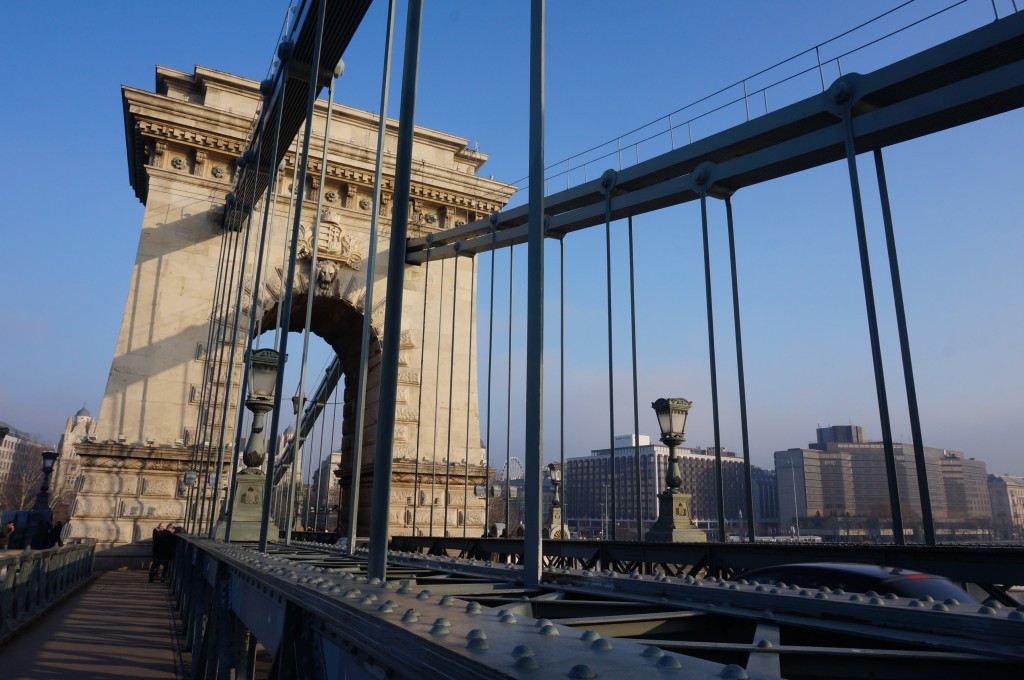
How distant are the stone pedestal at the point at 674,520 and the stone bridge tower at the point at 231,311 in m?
6.56

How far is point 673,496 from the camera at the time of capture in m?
9.16

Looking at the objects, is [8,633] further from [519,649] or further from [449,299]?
[449,299]

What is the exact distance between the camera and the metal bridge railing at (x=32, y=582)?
7.20 m

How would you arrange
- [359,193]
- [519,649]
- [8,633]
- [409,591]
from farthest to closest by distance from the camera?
1. [359,193]
2. [8,633]
3. [409,591]
4. [519,649]

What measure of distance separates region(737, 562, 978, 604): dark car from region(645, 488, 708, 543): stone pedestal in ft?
13.5

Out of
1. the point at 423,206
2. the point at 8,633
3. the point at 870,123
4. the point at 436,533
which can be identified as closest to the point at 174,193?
the point at 423,206

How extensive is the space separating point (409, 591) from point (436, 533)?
1740 cm

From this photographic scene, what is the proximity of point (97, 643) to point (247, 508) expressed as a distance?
146 inches

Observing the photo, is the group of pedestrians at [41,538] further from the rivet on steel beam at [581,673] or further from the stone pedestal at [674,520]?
the rivet on steel beam at [581,673]

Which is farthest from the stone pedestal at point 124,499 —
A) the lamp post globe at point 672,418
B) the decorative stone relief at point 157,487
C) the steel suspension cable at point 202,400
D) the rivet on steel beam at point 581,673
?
the rivet on steel beam at point 581,673

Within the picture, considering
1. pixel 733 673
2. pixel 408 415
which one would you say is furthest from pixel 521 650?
pixel 408 415

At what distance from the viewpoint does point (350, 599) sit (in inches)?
70.8

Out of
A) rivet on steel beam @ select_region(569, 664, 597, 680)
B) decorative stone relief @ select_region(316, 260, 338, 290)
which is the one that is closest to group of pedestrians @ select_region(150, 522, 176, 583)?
decorative stone relief @ select_region(316, 260, 338, 290)

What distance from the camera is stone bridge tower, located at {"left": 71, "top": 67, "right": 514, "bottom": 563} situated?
1633 cm
